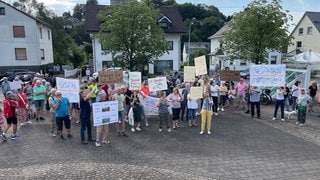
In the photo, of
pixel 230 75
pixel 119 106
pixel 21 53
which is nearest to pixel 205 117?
pixel 119 106

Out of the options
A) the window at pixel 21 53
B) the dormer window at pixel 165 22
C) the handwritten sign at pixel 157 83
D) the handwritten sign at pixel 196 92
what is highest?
the dormer window at pixel 165 22

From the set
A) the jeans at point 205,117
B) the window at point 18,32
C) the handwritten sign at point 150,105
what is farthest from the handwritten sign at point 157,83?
the window at point 18,32

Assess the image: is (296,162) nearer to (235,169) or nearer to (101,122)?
(235,169)

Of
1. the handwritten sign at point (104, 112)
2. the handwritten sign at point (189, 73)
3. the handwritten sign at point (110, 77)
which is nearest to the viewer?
the handwritten sign at point (104, 112)

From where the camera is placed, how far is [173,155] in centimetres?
898

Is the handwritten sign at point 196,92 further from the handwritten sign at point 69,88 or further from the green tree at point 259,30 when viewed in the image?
the green tree at point 259,30

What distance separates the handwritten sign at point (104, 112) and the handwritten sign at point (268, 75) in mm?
7601

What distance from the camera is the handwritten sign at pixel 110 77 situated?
13.4 meters

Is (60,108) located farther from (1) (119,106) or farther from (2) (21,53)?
(2) (21,53)

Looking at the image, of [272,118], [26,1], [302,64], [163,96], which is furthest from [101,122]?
[26,1]

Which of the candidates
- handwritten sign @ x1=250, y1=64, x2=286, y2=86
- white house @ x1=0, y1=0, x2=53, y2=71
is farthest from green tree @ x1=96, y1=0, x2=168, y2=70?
white house @ x1=0, y1=0, x2=53, y2=71

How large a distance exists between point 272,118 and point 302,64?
7.56 metres

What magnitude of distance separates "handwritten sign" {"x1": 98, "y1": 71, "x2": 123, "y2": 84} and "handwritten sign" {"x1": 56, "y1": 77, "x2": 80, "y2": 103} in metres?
2.00

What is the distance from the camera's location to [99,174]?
7.62 m
